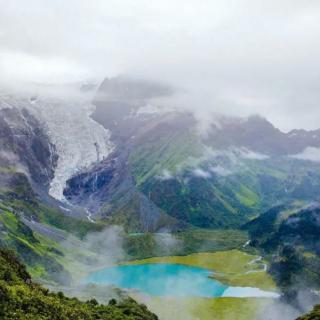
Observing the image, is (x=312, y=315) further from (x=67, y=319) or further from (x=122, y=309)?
(x=67, y=319)

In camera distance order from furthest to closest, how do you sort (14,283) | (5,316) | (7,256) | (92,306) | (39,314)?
(92,306), (7,256), (14,283), (39,314), (5,316)

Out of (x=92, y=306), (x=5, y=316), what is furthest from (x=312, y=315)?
(x=5, y=316)

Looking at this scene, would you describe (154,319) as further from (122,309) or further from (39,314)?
(39,314)

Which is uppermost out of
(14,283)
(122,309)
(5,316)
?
(122,309)

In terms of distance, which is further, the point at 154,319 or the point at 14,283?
the point at 154,319

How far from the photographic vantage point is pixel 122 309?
140125mm

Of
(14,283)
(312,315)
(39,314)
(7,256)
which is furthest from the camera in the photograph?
(312,315)

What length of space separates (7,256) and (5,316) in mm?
34386

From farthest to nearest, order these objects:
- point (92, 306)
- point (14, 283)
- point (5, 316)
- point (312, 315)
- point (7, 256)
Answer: point (312, 315)
point (92, 306)
point (7, 256)
point (14, 283)
point (5, 316)

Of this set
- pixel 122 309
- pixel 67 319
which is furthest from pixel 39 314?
pixel 122 309

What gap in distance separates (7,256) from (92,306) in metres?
24.1

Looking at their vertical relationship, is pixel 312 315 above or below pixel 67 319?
above

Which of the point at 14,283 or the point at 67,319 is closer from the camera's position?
the point at 67,319

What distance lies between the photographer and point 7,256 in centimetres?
12319
